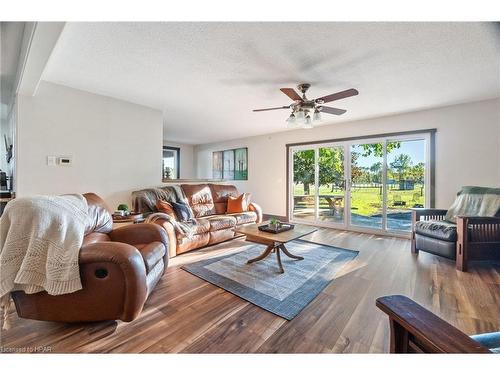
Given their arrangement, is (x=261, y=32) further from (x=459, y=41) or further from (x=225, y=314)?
(x=225, y=314)

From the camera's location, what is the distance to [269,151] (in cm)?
612

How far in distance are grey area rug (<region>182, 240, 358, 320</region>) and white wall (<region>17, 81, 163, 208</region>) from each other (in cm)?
194

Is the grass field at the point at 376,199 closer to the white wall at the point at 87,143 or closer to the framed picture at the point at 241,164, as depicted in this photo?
the framed picture at the point at 241,164

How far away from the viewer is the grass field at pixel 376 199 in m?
4.18

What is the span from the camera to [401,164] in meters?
4.25

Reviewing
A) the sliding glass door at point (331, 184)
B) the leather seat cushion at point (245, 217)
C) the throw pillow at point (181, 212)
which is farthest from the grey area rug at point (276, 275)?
the sliding glass door at point (331, 184)

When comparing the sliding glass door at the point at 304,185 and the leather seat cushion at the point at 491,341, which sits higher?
the sliding glass door at the point at 304,185

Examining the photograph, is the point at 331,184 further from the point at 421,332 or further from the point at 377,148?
the point at 421,332

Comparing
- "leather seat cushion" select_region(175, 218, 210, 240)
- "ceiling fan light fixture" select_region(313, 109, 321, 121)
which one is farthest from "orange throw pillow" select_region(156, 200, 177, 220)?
"ceiling fan light fixture" select_region(313, 109, 321, 121)

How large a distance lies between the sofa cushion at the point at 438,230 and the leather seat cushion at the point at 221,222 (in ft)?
9.25

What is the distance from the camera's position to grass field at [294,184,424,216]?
418 centimetres

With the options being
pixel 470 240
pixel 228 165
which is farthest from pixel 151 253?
pixel 228 165

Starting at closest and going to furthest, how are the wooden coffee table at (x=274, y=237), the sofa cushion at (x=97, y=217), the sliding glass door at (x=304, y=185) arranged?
the sofa cushion at (x=97, y=217), the wooden coffee table at (x=274, y=237), the sliding glass door at (x=304, y=185)
